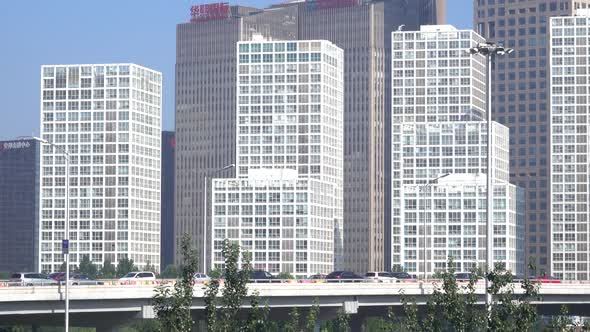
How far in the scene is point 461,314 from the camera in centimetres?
9206

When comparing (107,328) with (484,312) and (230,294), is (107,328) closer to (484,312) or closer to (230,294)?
(230,294)

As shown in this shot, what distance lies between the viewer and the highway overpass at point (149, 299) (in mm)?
127938

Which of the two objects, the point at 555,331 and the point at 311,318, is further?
the point at 311,318

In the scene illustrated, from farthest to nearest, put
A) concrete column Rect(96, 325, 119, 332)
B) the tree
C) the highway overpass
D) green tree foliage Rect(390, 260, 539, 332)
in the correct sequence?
concrete column Rect(96, 325, 119, 332), the highway overpass, the tree, green tree foliage Rect(390, 260, 539, 332)

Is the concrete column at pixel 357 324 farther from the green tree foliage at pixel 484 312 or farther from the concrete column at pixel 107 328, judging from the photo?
the green tree foliage at pixel 484 312

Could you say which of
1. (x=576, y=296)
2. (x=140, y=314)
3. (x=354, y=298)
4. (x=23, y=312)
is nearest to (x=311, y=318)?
(x=23, y=312)

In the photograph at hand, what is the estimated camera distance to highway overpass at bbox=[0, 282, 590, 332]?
128 m

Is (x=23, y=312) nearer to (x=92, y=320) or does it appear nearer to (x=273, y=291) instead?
(x=92, y=320)

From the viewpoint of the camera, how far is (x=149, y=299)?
139875mm

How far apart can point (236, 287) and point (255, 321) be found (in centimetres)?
539

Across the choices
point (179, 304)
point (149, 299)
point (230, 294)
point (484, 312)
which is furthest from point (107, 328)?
point (179, 304)

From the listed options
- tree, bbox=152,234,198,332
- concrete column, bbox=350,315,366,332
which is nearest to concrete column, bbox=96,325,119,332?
tree, bbox=152,234,198,332

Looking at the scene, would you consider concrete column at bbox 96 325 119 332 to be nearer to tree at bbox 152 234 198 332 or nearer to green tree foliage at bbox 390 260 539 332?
green tree foliage at bbox 390 260 539 332

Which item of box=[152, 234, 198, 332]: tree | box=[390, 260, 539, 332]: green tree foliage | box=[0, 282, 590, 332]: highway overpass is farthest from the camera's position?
box=[0, 282, 590, 332]: highway overpass
